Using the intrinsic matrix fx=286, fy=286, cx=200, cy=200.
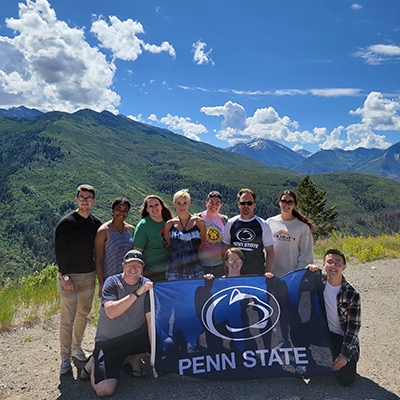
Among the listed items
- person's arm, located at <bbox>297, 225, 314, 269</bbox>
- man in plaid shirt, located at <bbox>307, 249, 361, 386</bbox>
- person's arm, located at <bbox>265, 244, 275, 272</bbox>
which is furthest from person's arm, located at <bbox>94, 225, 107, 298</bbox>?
man in plaid shirt, located at <bbox>307, 249, 361, 386</bbox>

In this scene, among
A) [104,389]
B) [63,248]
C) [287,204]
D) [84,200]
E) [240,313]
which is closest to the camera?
[104,389]

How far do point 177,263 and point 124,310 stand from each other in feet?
3.59

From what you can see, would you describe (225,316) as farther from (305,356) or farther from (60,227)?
(60,227)

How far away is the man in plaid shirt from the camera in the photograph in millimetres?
3852

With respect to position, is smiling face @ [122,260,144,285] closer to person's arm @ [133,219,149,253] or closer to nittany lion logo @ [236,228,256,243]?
person's arm @ [133,219,149,253]

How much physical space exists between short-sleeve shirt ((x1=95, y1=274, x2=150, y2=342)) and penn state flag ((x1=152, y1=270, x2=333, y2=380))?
202 millimetres

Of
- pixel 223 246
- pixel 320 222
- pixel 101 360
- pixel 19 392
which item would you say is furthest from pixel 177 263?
pixel 320 222

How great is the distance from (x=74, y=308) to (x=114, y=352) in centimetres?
109

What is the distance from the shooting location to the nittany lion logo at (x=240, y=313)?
4121 mm

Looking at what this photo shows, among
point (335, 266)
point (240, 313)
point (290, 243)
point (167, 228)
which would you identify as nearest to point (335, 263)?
point (335, 266)

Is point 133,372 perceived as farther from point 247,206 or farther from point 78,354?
point 247,206

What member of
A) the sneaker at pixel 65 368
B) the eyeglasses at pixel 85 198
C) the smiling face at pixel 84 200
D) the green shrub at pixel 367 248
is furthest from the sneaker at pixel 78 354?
the green shrub at pixel 367 248

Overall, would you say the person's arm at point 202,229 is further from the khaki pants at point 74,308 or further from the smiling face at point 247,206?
the khaki pants at point 74,308

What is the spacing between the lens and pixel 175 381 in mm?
3949
